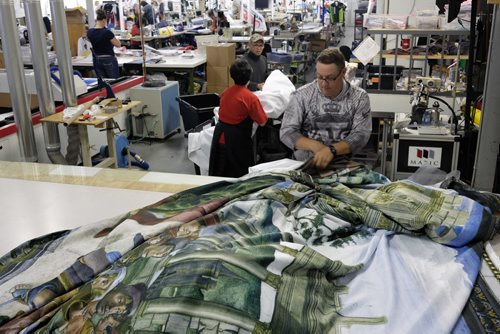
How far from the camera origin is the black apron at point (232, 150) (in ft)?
11.5

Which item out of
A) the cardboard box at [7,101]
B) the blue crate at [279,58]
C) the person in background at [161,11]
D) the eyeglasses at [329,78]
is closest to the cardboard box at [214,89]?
the blue crate at [279,58]

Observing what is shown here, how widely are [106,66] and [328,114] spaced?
160 inches

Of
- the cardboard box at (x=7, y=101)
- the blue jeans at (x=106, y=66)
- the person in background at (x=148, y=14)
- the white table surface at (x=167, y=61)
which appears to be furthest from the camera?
the person in background at (x=148, y=14)

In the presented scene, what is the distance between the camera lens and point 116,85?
488 cm

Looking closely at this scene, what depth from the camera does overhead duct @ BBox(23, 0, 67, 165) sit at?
126 inches

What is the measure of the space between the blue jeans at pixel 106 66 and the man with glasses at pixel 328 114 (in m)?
3.88

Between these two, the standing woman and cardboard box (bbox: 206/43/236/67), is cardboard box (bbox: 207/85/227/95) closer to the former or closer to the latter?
cardboard box (bbox: 206/43/236/67)

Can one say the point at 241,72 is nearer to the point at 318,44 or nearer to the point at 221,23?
the point at 221,23

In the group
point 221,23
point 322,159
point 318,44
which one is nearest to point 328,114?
point 322,159

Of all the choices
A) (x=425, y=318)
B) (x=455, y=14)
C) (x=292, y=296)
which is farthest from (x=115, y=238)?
(x=455, y=14)

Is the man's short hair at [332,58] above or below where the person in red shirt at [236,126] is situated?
above

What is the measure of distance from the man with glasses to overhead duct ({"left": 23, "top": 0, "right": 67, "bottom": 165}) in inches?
71.6

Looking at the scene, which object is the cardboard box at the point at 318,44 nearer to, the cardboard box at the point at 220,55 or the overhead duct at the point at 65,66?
the cardboard box at the point at 220,55

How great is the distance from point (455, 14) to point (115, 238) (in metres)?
2.62
